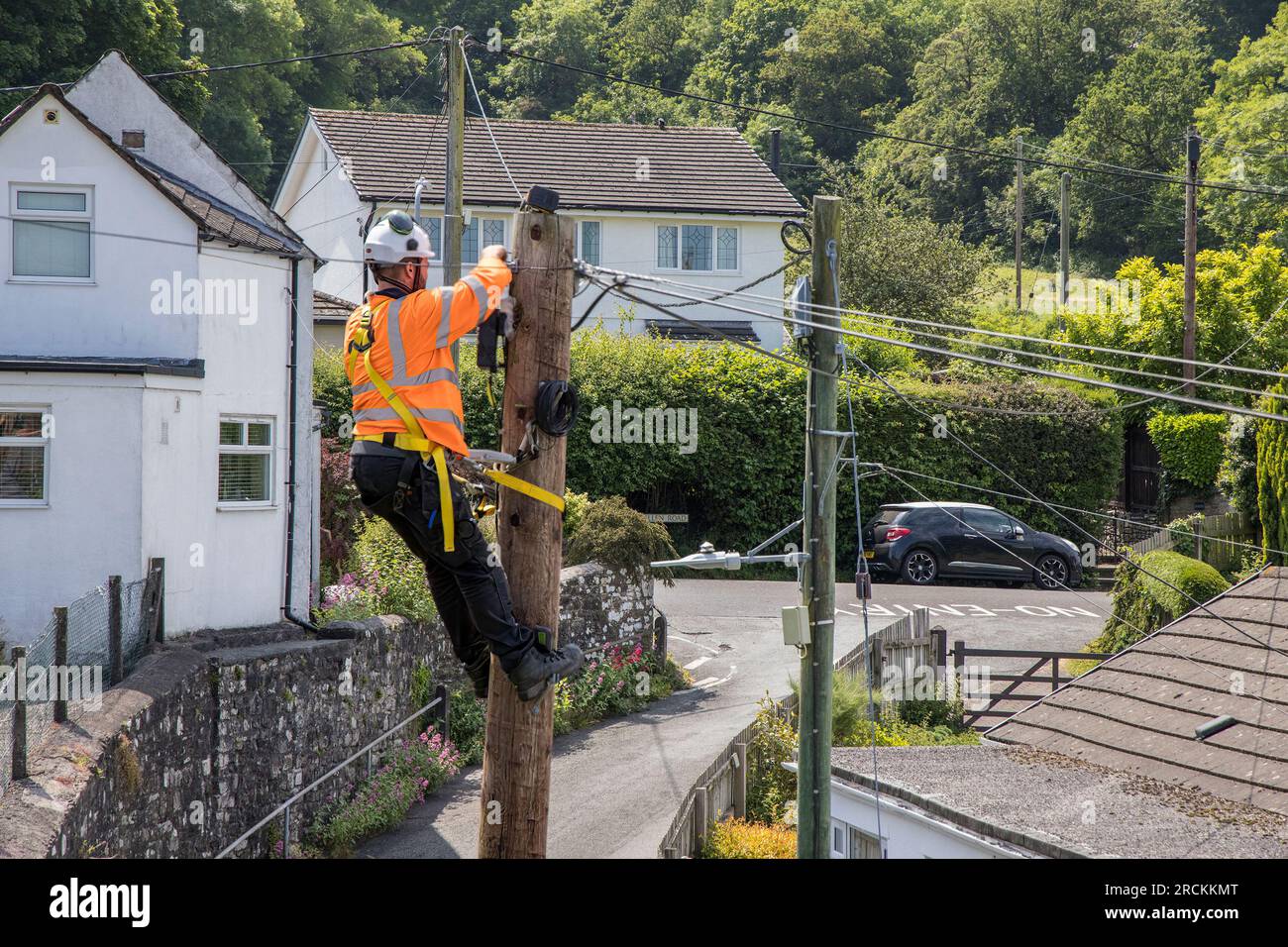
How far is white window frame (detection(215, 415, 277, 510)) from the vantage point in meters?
17.8

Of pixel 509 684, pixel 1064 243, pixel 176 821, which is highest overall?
pixel 1064 243

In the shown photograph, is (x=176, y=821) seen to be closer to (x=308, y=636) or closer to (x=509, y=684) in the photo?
(x=308, y=636)

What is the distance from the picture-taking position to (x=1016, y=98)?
75562 millimetres

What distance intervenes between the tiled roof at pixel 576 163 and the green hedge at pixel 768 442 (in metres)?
7.91

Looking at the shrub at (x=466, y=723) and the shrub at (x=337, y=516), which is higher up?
the shrub at (x=337, y=516)

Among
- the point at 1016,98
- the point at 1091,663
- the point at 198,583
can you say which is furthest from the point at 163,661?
the point at 1016,98

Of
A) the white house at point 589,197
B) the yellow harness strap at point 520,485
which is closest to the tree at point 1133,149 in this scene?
the white house at point 589,197

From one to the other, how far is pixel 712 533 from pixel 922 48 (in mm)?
57111

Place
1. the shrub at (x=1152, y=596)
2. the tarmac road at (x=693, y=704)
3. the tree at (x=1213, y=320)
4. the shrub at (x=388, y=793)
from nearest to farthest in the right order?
1. the shrub at (x=388, y=793)
2. the tarmac road at (x=693, y=704)
3. the shrub at (x=1152, y=596)
4. the tree at (x=1213, y=320)

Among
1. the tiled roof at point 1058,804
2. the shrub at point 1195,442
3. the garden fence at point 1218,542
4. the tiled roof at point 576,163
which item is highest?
the tiled roof at point 576,163

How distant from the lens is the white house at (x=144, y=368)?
16.0m

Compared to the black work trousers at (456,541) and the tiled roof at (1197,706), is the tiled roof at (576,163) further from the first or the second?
the black work trousers at (456,541)

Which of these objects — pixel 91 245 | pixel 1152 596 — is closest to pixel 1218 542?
pixel 1152 596

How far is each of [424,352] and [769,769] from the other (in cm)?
1256
